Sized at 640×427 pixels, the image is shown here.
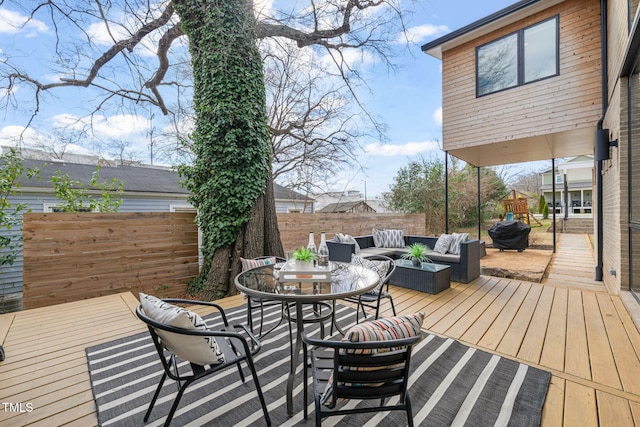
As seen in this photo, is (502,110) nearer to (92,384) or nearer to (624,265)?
(624,265)

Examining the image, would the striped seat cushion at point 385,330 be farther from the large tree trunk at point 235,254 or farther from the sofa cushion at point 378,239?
the sofa cushion at point 378,239

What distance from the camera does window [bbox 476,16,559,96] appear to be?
18.6 feet

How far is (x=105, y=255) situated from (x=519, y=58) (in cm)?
877

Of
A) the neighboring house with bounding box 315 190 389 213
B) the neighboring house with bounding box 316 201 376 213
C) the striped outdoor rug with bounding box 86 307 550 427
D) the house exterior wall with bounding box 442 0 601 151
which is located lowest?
the striped outdoor rug with bounding box 86 307 550 427

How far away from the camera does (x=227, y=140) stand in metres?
4.32

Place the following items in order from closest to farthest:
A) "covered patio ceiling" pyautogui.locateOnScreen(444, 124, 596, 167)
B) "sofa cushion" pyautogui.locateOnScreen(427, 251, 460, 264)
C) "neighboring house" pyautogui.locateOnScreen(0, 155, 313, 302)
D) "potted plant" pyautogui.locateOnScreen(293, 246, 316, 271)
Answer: "potted plant" pyautogui.locateOnScreen(293, 246, 316, 271) < "sofa cushion" pyautogui.locateOnScreen(427, 251, 460, 264) < "covered patio ceiling" pyautogui.locateOnScreen(444, 124, 596, 167) < "neighboring house" pyautogui.locateOnScreen(0, 155, 313, 302)

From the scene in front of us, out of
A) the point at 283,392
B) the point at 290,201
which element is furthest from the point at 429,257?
the point at 290,201

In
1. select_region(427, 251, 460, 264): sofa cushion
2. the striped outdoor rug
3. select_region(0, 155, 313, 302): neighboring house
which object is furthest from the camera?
select_region(0, 155, 313, 302): neighboring house

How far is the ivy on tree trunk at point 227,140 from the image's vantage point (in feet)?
14.0

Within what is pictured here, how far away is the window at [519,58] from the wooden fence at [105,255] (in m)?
7.19

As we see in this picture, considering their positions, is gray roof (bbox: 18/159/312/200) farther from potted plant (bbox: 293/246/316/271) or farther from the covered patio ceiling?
the covered patio ceiling

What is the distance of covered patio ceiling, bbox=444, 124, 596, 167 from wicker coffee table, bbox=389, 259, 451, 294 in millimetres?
3690

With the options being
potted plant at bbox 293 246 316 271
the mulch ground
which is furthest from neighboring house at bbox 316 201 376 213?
potted plant at bbox 293 246 316 271

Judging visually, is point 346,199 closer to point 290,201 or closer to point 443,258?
point 290,201
